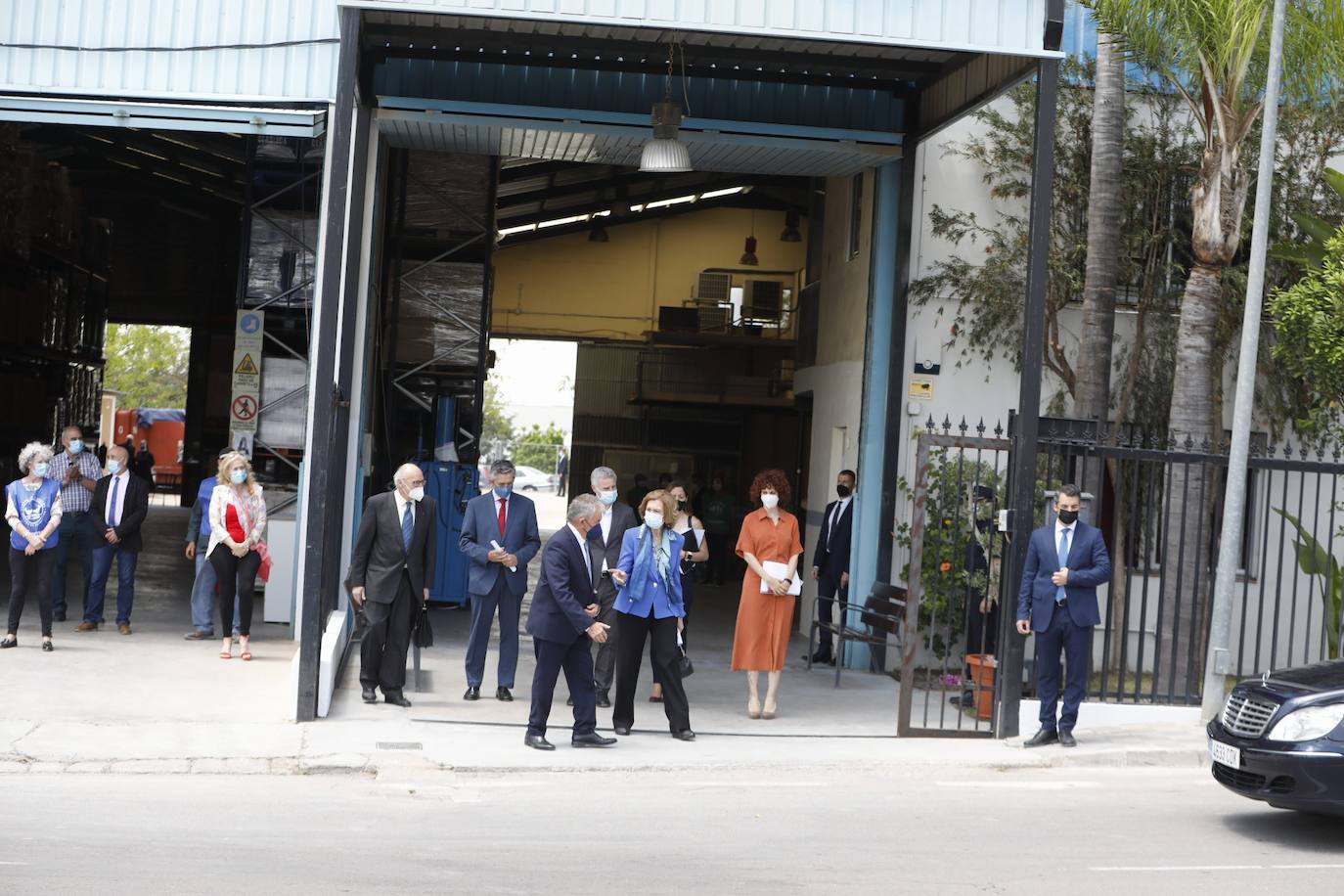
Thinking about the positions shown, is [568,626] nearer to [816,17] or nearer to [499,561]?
[499,561]

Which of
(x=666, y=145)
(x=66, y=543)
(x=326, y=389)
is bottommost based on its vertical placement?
(x=66, y=543)

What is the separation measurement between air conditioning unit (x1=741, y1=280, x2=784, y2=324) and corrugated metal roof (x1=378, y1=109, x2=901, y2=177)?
44.1ft

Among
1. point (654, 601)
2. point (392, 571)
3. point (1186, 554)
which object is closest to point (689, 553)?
point (654, 601)

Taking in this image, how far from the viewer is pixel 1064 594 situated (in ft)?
35.7

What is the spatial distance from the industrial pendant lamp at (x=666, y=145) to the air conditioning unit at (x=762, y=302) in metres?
16.5

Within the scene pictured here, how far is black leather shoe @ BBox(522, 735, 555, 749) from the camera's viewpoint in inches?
405

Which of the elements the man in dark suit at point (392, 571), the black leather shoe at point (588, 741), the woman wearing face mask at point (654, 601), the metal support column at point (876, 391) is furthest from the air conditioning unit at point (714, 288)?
the black leather shoe at point (588, 741)

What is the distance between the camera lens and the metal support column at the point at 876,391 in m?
15.2

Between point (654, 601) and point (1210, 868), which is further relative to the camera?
point (654, 601)

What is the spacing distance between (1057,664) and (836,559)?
15.3 feet

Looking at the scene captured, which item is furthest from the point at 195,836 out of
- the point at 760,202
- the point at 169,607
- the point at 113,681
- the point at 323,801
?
the point at 760,202

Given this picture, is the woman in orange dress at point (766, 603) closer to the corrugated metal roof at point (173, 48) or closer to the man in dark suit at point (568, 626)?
the man in dark suit at point (568, 626)

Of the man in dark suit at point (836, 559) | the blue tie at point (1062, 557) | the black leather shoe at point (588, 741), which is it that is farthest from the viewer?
the man in dark suit at point (836, 559)

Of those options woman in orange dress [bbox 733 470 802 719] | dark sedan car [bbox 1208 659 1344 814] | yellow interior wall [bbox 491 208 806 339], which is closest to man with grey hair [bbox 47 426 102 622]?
woman in orange dress [bbox 733 470 802 719]
